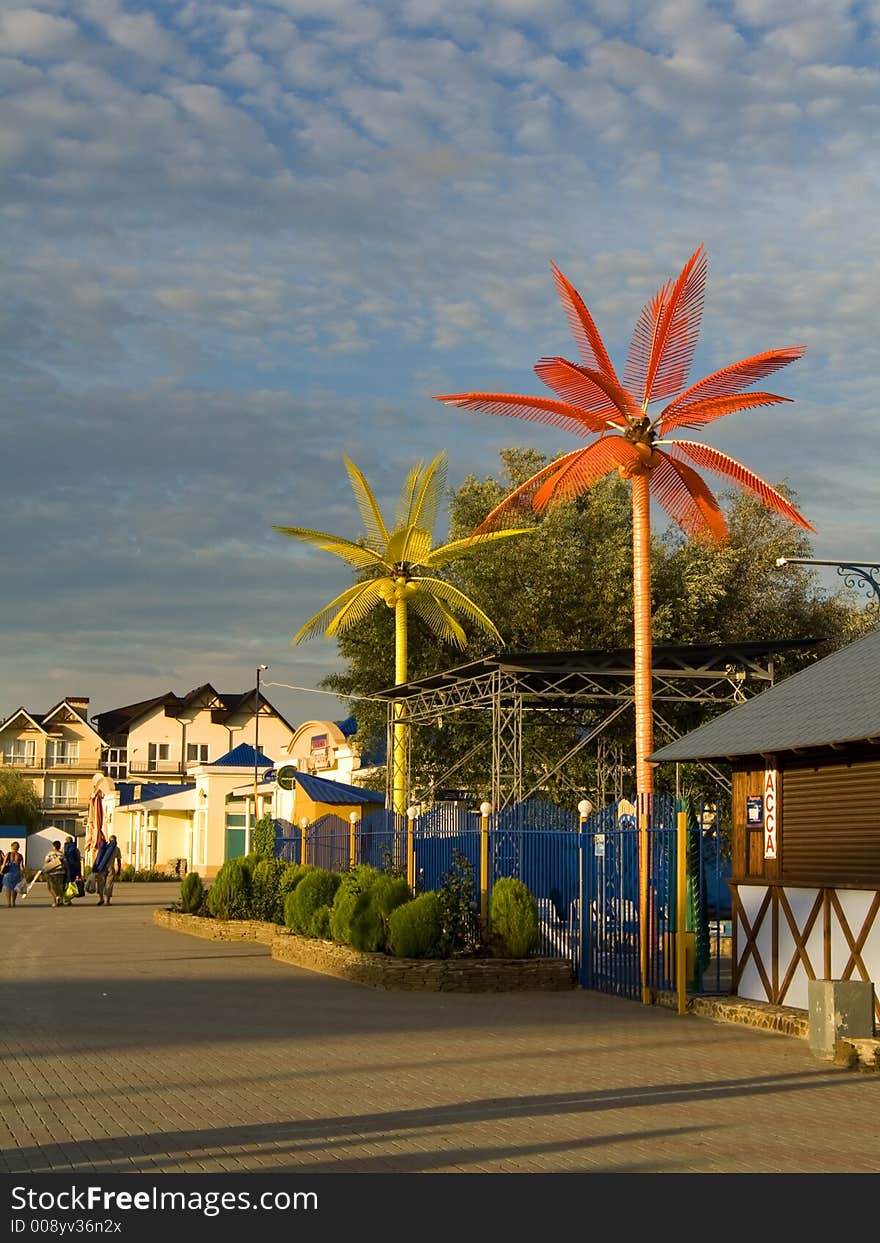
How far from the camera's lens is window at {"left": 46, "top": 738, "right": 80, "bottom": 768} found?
102975 millimetres

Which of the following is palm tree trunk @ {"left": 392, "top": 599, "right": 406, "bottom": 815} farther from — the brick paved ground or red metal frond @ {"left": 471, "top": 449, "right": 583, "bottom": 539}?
the brick paved ground

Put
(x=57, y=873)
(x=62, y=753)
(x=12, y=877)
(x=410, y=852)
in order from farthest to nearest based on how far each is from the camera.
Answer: (x=62, y=753) < (x=12, y=877) < (x=57, y=873) < (x=410, y=852)

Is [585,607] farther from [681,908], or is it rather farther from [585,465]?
[681,908]

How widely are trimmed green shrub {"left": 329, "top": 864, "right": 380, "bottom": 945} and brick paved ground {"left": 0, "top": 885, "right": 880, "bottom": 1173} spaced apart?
1.84m

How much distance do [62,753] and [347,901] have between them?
282 ft

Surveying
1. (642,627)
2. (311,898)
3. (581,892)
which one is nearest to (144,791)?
(311,898)

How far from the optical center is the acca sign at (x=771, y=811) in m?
16.3

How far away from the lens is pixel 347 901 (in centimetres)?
2125

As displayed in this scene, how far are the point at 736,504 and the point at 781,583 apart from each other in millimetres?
2776

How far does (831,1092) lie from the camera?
11312 millimetres

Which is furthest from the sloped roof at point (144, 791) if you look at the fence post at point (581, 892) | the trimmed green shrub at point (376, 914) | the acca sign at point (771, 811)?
the acca sign at point (771, 811)

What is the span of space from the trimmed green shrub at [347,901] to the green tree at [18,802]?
68735 millimetres
